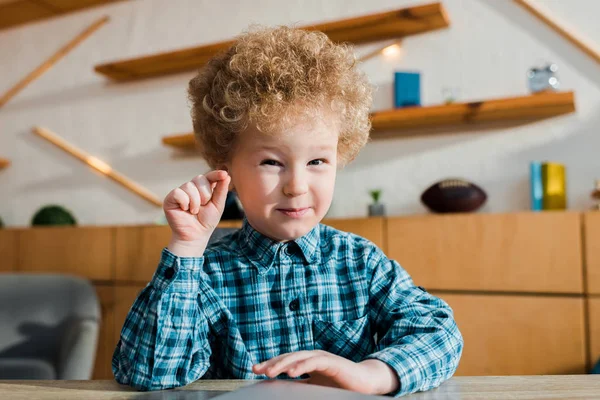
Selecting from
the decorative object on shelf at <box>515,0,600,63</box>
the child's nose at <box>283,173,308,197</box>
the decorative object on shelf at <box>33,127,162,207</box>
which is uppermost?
the decorative object on shelf at <box>515,0,600,63</box>

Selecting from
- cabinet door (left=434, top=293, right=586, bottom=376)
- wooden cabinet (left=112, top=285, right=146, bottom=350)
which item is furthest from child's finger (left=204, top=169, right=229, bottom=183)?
wooden cabinet (left=112, top=285, right=146, bottom=350)

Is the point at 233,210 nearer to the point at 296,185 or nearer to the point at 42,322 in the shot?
the point at 42,322

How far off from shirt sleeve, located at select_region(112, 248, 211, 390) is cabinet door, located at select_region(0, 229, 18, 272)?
8.23 ft

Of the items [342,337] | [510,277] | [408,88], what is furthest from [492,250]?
[342,337]

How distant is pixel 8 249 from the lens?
9.45 feet

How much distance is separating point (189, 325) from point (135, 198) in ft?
8.29

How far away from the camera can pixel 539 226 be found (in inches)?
76.0

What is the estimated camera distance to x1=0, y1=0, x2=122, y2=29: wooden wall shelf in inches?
127

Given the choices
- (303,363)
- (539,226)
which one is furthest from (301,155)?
(539,226)

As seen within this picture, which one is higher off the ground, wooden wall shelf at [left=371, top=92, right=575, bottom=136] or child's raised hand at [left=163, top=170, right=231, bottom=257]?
wooden wall shelf at [left=371, top=92, right=575, bottom=136]

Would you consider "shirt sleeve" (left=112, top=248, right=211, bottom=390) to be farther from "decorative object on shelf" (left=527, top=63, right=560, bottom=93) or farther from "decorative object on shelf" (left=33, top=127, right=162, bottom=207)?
"decorative object on shelf" (left=33, top=127, right=162, bottom=207)

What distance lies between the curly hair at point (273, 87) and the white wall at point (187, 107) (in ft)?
5.30

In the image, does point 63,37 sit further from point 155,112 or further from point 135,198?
point 135,198

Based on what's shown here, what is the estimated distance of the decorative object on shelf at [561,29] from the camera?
7.20 ft
